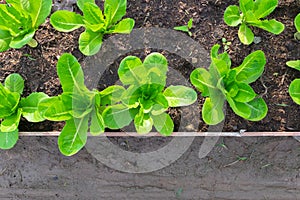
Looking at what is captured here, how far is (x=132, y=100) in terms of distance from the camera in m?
2.02

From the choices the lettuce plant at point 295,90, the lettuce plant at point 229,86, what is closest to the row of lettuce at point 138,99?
the lettuce plant at point 229,86

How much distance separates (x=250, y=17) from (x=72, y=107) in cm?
107

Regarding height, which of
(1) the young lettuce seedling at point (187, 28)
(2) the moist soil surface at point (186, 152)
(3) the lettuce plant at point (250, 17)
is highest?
(3) the lettuce plant at point (250, 17)

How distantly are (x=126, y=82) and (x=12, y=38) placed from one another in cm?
70

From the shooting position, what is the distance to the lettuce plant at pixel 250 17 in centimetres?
209

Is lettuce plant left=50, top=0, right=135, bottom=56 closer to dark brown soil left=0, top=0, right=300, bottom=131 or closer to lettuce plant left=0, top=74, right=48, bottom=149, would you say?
dark brown soil left=0, top=0, right=300, bottom=131

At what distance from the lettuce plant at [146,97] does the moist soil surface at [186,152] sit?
199 millimetres

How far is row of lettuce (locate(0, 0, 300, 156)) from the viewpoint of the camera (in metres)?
1.99

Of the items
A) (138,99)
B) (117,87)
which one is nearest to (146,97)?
(138,99)

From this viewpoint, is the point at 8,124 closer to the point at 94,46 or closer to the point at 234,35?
the point at 94,46

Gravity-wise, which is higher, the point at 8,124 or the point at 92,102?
the point at 92,102

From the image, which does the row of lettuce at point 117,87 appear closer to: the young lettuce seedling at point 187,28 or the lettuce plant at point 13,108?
the lettuce plant at point 13,108

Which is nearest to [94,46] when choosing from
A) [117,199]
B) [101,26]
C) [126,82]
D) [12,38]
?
[101,26]

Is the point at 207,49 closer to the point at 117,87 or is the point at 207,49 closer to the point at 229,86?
the point at 229,86
